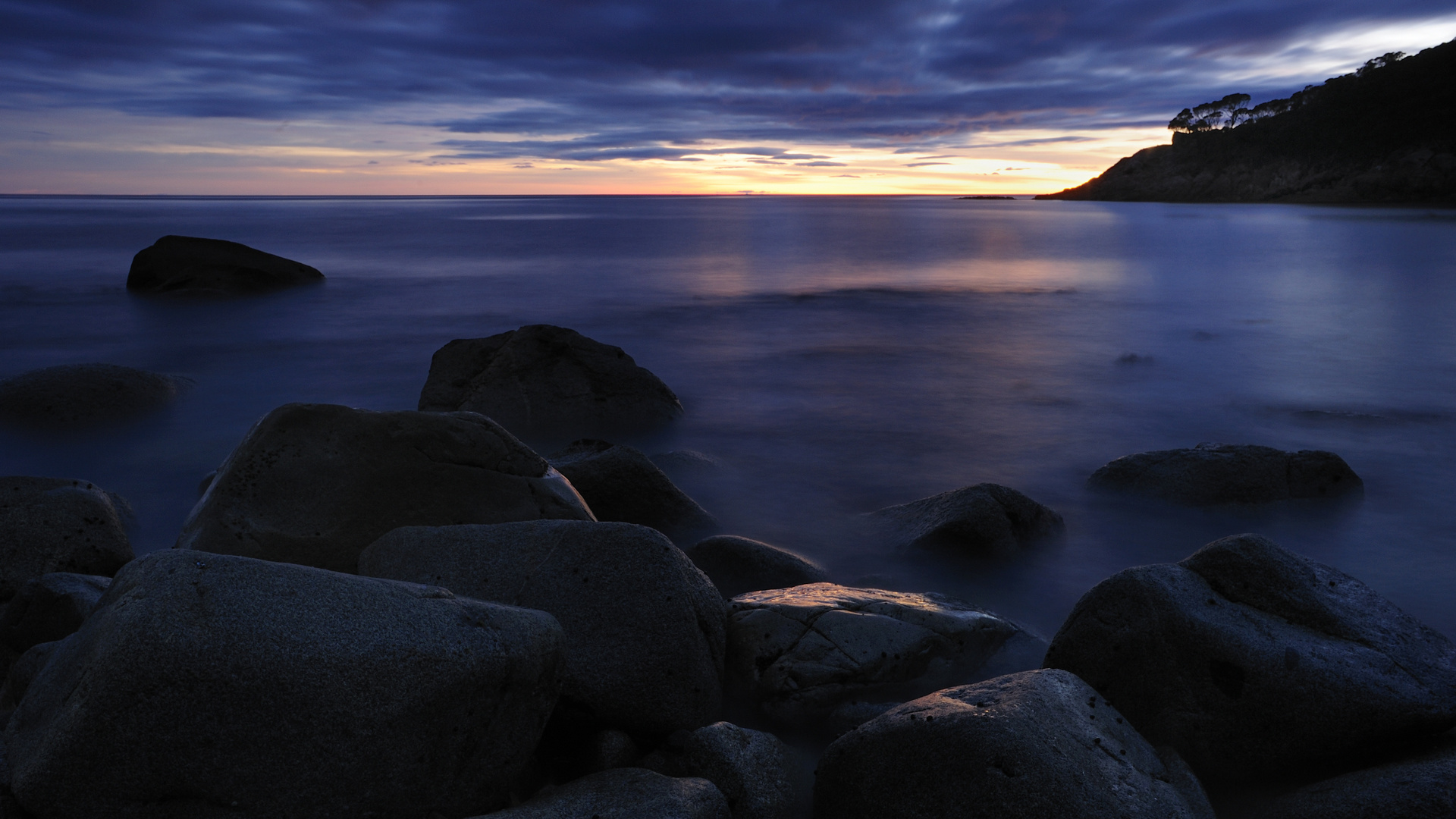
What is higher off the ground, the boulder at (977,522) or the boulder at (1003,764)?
the boulder at (1003,764)

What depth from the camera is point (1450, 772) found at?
9.53 ft

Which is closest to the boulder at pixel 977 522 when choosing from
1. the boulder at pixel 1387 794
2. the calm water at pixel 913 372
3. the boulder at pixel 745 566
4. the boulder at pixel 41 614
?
the calm water at pixel 913 372

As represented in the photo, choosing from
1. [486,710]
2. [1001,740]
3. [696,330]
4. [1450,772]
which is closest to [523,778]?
[486,710]

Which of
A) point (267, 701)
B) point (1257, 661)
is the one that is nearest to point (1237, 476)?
point (1257, 661)

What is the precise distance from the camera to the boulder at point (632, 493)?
594 cm

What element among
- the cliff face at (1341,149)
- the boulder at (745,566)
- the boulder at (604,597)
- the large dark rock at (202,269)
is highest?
the cliff face at (1341,149)

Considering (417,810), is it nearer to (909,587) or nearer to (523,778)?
(523,778)

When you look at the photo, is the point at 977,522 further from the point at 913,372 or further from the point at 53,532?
the point at 913,372

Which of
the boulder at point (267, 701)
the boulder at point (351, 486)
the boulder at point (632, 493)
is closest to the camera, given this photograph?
the boulder at point (267, 701)

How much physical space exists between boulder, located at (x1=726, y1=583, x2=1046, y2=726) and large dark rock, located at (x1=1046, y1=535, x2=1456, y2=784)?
1.76 ft

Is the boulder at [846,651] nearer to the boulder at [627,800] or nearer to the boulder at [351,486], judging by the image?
the boulder at [627,800]

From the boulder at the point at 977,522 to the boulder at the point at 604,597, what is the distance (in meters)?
2.35

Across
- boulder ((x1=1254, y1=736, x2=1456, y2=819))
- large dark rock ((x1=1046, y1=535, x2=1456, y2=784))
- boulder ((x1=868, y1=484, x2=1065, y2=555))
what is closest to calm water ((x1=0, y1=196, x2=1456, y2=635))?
boulder ((x1=868, y1=484, x2=1065, y2=555))

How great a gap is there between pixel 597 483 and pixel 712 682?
2.58 meters
